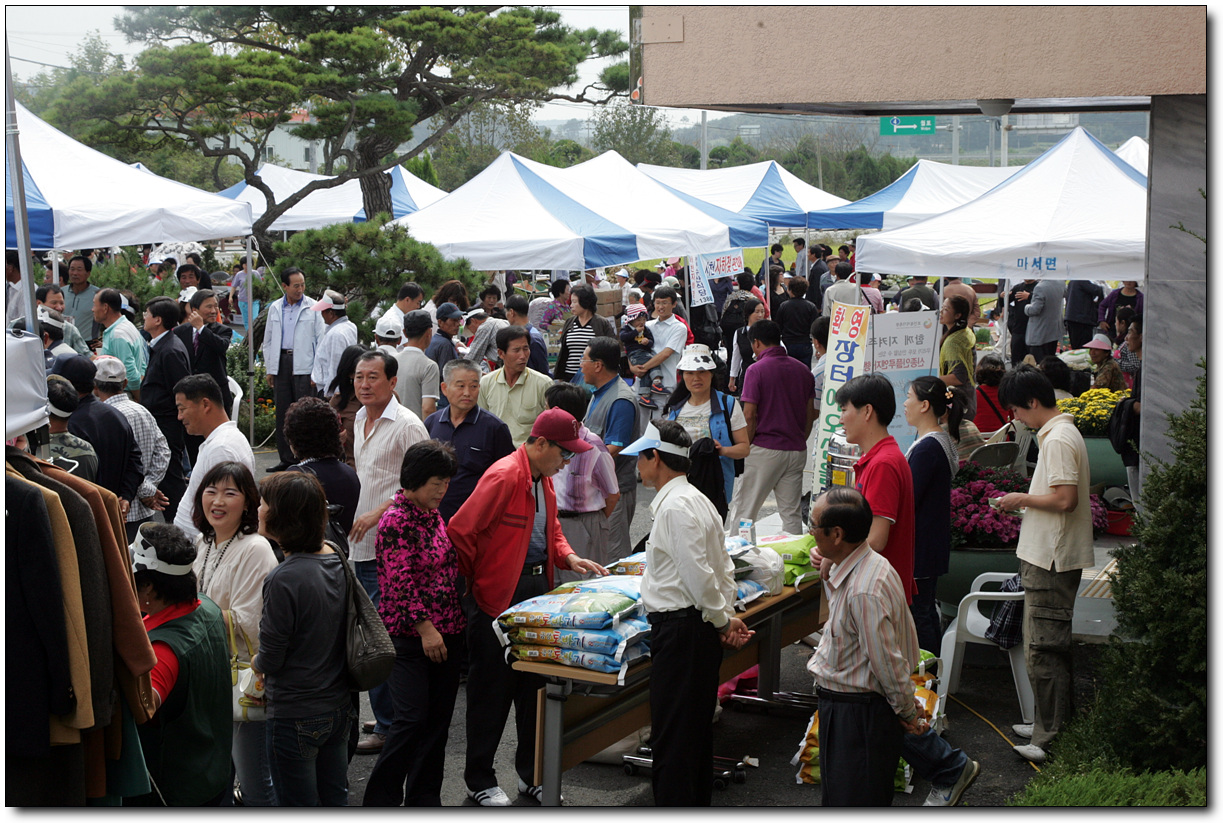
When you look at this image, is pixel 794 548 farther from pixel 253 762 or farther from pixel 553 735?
pixel 253 762

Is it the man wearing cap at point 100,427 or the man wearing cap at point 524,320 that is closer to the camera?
the man wearing cap at point 100,427

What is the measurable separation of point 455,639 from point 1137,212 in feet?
27.0

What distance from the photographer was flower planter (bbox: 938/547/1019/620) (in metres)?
6.46

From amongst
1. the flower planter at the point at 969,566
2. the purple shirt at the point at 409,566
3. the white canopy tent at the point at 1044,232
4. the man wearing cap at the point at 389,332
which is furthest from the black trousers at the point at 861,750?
the white canopy tent at the point at 1044,232

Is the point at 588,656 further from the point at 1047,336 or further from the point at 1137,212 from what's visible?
the point at 1047,336

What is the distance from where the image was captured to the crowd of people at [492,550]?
3.83 metres

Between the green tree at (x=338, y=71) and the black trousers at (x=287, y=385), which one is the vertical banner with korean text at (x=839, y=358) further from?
the green tree at (x=338, y=71)

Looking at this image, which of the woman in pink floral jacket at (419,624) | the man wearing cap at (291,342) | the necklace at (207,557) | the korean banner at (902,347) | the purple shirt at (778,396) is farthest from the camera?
the man wearing cap at (291,342)

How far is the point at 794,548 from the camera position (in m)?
5.81

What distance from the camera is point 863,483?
4969 mm

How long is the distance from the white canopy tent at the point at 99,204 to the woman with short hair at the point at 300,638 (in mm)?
6644

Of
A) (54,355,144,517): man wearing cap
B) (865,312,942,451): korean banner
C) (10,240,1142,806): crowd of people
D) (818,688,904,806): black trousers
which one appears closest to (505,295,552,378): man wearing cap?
(10,240,1142,806): crowd of people

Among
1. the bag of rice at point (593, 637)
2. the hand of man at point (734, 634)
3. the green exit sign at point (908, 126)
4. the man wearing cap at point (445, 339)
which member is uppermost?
the green exit sign at point (908, 126)

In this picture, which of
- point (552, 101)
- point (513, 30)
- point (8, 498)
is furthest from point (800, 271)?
point (8, 498)
